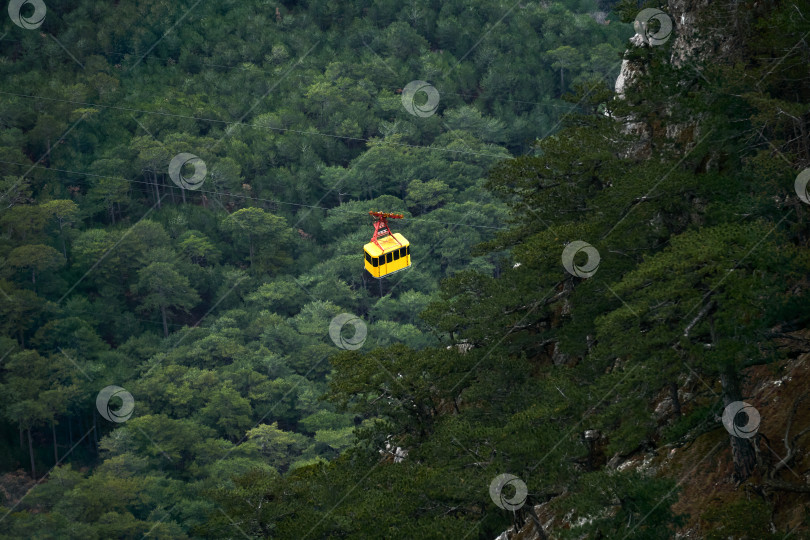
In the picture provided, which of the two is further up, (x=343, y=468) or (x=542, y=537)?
(x=343, y=468)

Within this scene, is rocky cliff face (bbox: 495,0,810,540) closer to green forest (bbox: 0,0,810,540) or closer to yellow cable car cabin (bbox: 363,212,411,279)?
Answer: green forest (bbox: 0,0,810,540)

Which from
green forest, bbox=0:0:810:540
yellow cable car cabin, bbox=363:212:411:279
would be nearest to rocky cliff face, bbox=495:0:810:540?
green forest, bbox=0:0:810:540

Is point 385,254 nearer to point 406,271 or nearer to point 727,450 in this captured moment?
point 727,450

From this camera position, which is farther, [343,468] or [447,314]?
[447,314]

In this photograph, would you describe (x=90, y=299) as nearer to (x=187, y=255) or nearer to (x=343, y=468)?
(x=187, y=255)

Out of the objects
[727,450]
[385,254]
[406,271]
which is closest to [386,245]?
[385,254]

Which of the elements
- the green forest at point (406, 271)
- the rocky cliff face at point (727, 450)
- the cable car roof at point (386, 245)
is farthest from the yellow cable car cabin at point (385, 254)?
the rocky cliff face at point (727, 450)

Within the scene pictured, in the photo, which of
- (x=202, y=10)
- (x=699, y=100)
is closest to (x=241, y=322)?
(x=202, y=10)
